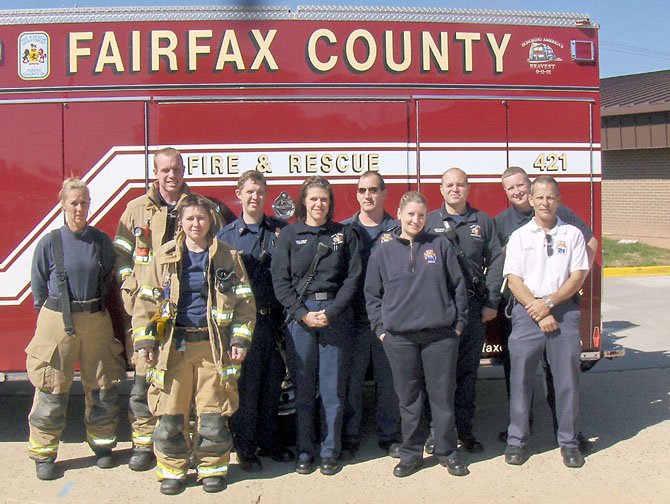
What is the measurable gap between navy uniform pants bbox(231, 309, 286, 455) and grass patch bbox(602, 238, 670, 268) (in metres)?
11.7

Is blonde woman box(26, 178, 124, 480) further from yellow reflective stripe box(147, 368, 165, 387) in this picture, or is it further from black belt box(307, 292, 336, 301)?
black belt box(307, 292, 336, 301)

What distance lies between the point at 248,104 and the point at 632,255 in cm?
1312

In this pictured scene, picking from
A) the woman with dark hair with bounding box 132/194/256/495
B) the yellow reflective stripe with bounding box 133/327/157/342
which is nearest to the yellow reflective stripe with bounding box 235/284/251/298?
the woman with dark hair with bounding box 132/194/256/495

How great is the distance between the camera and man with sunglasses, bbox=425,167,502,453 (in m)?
4.92

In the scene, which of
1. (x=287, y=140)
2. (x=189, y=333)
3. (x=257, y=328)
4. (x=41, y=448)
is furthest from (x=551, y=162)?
(x=41, y=448)

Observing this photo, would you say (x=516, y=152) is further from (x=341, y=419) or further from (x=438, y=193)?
(x=341, y=419)

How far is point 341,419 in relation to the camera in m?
4.82

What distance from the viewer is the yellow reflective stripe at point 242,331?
447 cm

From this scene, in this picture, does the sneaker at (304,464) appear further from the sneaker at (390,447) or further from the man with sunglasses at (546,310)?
the man with sunglasses at (546,310)

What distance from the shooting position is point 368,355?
4.95 metres

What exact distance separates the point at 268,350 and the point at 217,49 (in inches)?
83.4

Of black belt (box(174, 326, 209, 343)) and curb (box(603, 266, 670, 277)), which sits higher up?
curb (box(603, 266, 670, 277))

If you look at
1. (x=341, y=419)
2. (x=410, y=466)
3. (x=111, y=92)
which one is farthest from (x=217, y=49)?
(x=410, y=466)

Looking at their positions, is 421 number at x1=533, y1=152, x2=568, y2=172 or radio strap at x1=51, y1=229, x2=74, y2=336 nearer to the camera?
radio strap at x1=51, y1=229, x2=74, y2=336
